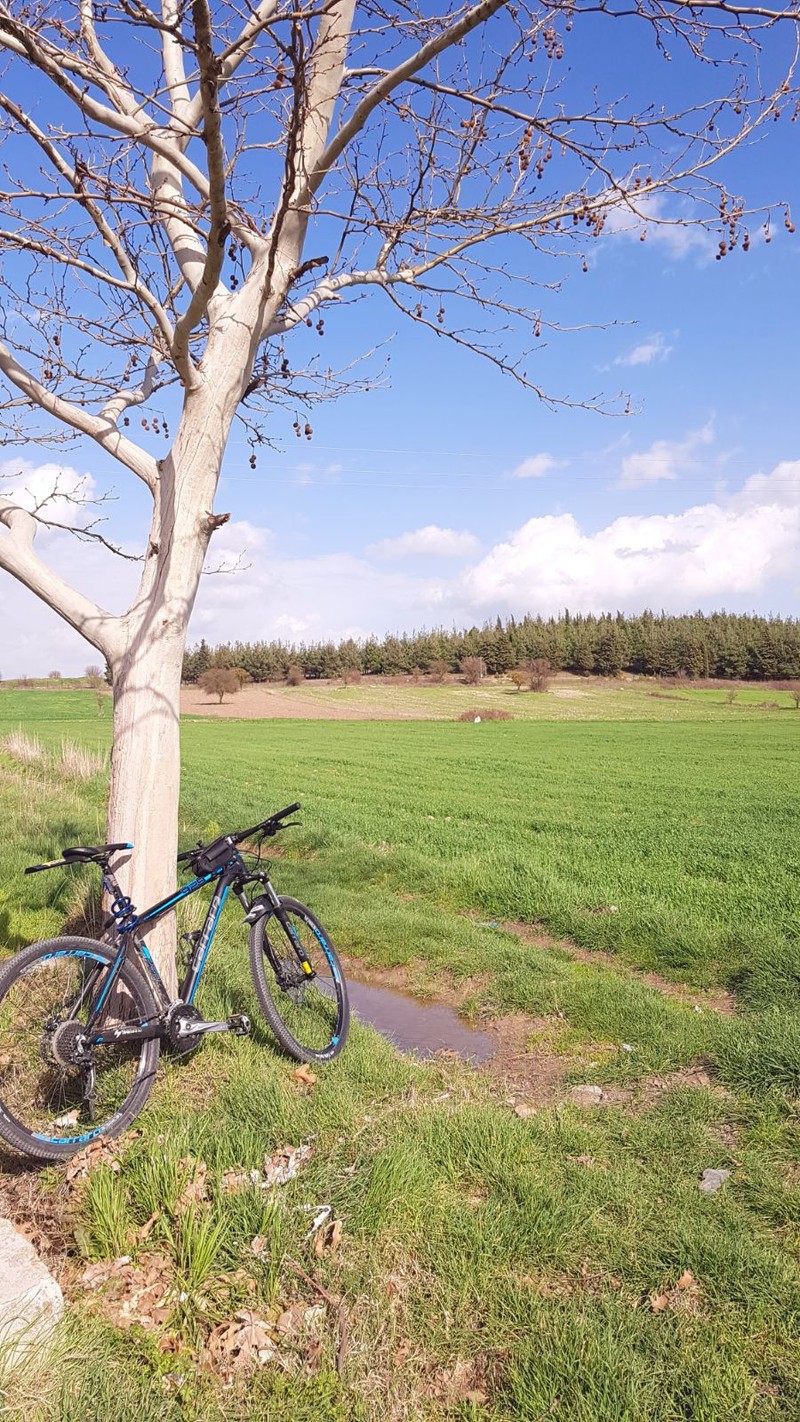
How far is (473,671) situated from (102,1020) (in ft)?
327

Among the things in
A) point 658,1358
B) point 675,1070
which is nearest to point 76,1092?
point 658,1358

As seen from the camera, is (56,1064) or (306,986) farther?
(306,986)

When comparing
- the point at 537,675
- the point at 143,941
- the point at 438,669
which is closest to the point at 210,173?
the point at 143,941

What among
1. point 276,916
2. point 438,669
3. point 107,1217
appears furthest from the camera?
point 438,669

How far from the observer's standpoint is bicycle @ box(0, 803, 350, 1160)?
393 centimetres

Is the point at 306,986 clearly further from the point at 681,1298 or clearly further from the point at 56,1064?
the point at 681,1298

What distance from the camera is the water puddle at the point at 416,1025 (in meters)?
6.06

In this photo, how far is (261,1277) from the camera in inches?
122

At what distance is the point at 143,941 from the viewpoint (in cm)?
473

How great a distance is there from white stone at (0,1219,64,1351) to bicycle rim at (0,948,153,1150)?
0.69 meters

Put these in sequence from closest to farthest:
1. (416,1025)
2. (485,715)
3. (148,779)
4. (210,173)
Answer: (210,173), (148,779), (416,1025), (485,715)

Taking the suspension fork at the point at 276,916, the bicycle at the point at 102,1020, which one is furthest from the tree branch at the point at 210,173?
the suspension fork at the point at 276,916

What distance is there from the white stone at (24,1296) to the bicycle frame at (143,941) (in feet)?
3.50

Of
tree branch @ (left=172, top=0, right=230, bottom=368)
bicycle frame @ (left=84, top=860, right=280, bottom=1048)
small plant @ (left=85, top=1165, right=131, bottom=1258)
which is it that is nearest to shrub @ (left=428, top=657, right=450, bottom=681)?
bicycle frame @ (left=84, top=860, right=280, bottom=1048)
